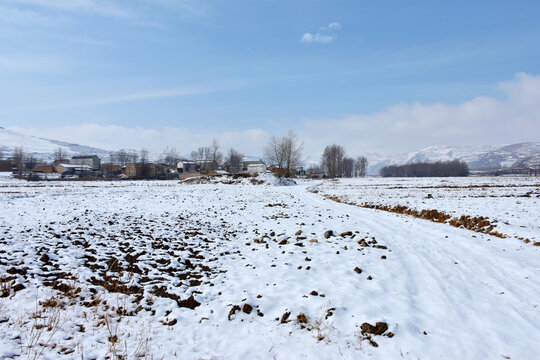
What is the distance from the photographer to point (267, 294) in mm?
6488

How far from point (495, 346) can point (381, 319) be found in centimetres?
181

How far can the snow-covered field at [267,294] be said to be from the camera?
4566 millimetres

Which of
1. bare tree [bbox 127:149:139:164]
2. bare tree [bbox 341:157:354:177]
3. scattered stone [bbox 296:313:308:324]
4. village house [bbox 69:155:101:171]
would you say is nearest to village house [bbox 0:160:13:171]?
village house [bbox 69:155:101:171]

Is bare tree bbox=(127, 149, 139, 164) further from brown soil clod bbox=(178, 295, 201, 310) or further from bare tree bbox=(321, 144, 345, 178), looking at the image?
brown soil clod bbox=(178, 295, 201, 310)

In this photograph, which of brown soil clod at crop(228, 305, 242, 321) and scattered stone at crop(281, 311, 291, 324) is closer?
scattered stone at crop(281, 311, 291, 324)

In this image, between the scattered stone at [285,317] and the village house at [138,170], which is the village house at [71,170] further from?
the scattered stone at [285,317]

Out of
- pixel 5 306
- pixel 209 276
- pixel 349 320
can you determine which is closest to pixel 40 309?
pixel 5 306

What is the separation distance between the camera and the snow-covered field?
4566 millimetres

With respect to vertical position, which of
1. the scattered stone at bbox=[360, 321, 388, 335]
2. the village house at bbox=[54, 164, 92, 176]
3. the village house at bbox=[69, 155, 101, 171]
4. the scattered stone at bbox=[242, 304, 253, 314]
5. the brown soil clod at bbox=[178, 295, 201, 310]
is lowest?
the brown soil clod at bbox=[178, 295, 201, 310]

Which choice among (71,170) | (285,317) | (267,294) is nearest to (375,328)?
(285,317)

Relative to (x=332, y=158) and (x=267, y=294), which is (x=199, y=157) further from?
(x=267, y=294)

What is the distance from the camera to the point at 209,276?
7.80 m

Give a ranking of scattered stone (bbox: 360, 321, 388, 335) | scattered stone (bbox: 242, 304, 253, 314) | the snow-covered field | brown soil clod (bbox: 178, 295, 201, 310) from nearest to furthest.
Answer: the snow-covered field
scattered stone (bbox: 360, 321, 388, 335)
scattered stone (bbox: 242, 304, 253, 314)
brown soil clod (bbox: 178, 295, 201, 310)

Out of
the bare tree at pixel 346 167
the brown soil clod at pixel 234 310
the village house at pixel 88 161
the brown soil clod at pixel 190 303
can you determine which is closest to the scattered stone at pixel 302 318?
the brown soil clod at pixel 234 310
